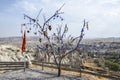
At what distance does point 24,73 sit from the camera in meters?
27.3

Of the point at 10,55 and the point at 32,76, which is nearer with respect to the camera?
the point at 32,76

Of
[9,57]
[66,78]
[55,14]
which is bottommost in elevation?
[66,78]

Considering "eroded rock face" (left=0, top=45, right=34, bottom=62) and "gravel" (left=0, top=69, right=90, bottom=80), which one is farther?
"eroded rock face" (left=0, top=45, right=34, bottom=62)

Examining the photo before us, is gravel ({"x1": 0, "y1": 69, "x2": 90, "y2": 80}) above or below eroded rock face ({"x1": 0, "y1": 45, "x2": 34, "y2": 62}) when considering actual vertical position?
below

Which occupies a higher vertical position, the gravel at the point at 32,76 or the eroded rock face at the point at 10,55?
the eroded rock face at the point at 10,55

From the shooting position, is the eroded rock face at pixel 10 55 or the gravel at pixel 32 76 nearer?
the gravel at pixel 32 76

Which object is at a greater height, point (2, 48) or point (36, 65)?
point (2, 48)

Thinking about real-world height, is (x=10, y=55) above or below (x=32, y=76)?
above

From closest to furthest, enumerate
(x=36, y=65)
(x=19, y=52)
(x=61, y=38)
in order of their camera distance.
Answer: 1. (x=61, y=38)
2. (x=36, y=65)
3. (x=19, y=52)

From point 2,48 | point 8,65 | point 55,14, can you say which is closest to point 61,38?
point 55,14

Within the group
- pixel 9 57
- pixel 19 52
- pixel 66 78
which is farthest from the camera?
pixel 19 52

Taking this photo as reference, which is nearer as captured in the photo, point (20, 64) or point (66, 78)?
point (66, 78)

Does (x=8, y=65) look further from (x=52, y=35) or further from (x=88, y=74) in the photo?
(x=88, y=74)

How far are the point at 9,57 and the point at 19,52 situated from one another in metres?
3.01
